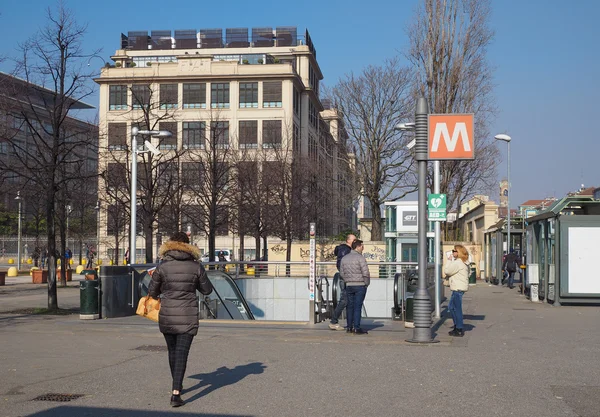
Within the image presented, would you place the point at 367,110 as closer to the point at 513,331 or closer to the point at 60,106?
the point at 60,106

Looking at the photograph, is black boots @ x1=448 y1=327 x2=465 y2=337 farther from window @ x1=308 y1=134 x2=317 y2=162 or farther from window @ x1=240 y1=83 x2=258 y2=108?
window @ x1=240 y1=83 x2=258 y2=108

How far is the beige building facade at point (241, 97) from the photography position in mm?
53031

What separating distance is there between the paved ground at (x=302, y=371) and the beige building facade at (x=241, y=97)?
3326 centimetres

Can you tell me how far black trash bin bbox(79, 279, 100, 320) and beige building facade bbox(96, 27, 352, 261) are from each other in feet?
101

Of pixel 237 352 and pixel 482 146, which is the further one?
pixel 482 146

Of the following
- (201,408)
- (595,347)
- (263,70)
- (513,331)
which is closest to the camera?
(201,408)

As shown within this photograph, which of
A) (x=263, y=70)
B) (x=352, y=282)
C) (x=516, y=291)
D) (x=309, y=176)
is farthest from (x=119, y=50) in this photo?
(x=352, y=282)

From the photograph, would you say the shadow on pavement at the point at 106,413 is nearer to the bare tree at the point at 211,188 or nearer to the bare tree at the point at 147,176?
the bare tree at the point at 147,176

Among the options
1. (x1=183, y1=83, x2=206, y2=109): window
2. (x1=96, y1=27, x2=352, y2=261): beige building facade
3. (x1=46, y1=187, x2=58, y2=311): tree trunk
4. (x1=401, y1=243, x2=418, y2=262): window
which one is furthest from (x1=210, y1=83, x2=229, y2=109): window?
(x1=46, y1=187, x2=58, y2=311): tree trunk

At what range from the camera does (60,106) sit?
20531 millimetres

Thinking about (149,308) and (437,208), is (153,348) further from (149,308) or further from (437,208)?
(437,208)

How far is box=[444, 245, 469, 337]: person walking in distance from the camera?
606 inches

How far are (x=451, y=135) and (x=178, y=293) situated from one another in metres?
8.41

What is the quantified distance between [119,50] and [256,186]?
179ft
